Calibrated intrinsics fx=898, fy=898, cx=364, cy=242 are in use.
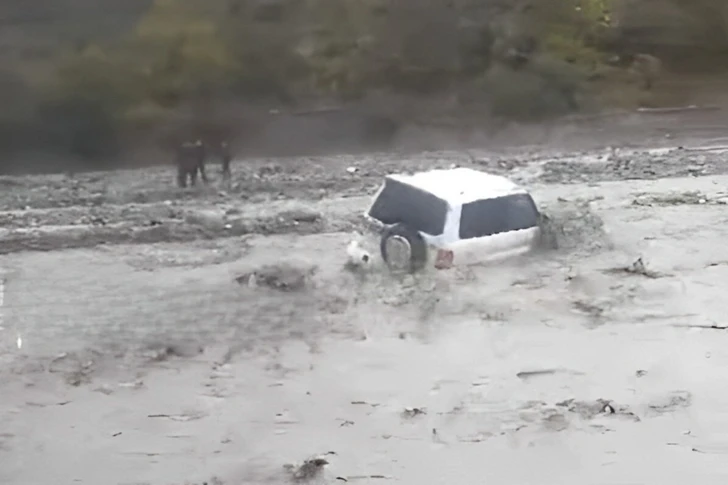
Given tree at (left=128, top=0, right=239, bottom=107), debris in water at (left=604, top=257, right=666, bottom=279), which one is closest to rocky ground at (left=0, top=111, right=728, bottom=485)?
debris in water at (left=604, top=257, right=666, bottom=279)

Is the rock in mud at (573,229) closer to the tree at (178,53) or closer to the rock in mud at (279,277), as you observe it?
the rock in mud at (279,277)

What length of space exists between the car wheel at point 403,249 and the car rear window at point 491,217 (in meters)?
0.07

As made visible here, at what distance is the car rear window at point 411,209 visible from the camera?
1.41 metres

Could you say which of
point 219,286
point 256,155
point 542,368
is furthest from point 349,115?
point 542,368

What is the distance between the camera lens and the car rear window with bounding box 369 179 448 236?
1.41m

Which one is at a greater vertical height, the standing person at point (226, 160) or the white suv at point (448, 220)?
the standing person at point (226, 160)

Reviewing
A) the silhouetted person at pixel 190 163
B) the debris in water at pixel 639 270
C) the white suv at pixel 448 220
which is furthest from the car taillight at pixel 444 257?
the silhouetted person at pixel 190 163

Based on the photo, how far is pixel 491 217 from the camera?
55.4 inches

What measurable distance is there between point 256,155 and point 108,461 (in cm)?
51

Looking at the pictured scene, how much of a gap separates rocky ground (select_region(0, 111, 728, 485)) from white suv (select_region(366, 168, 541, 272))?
27 mm

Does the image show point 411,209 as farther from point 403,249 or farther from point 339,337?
point 339,337

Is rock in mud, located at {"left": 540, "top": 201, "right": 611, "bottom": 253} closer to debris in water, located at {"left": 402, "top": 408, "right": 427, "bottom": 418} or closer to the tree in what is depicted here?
debris in water, located at {"left": 402, "top": 408, "right": 427, "bottom": 418}

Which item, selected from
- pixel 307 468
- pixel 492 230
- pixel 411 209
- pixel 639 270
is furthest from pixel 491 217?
pixel 307 468

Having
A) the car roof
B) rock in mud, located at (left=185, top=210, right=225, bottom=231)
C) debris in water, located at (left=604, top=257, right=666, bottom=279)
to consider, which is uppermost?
the car roof
